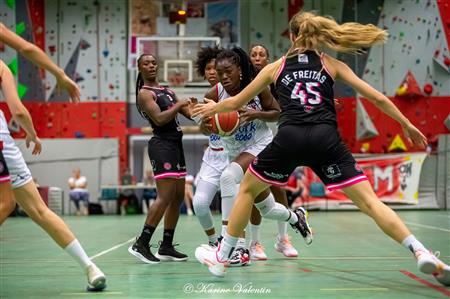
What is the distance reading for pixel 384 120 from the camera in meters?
23.8

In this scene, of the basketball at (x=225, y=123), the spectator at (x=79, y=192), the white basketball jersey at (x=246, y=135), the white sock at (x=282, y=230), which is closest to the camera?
the basketball at (x=225, y=123)

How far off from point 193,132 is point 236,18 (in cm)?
444

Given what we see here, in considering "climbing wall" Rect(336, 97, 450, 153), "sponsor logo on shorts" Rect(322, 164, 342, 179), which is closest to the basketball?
"sponsor logo on shorts" Rect(322, 164, 342, 179)

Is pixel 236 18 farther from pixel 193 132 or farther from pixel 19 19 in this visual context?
pixel 19 19

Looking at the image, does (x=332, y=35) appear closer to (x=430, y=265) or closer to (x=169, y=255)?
(x=430, y=265)

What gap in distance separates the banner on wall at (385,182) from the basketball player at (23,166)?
54.1 feet

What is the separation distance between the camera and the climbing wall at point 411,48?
23875 millimetres

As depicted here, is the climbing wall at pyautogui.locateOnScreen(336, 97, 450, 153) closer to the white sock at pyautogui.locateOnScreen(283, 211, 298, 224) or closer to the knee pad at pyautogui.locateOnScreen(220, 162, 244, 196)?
the white sock at pyautogui.locateOnScreen(283, 211, 298, 224)

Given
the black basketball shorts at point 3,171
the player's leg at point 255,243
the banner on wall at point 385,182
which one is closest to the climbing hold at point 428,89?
the banner on wall at point 385,182

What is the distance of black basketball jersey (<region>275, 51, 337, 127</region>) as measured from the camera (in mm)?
5250

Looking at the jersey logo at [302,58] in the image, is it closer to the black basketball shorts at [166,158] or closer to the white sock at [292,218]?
the white sock at [292,218]

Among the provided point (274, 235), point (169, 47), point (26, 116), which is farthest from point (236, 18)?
point (26, 116)

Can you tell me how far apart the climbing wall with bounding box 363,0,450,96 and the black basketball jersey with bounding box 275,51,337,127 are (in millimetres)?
19293

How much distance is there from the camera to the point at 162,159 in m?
7.29
